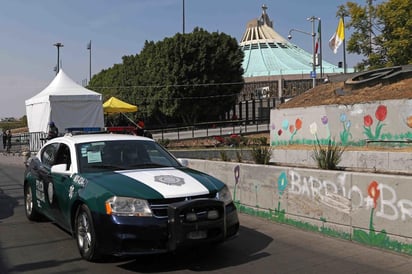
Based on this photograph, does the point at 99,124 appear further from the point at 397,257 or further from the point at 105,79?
the point at 105,79

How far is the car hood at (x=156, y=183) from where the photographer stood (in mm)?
5535

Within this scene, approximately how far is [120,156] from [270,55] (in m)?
116

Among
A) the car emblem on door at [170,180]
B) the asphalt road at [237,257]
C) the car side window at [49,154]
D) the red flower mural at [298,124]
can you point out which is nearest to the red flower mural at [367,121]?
the red flower mural at [298,124]

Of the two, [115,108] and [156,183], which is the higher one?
[115,108]

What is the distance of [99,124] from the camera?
2261 cm

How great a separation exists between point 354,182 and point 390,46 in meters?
27.3

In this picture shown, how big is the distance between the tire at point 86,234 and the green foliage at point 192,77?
44.0m

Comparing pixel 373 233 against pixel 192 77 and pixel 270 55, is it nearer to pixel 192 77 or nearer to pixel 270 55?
pixel 192 77

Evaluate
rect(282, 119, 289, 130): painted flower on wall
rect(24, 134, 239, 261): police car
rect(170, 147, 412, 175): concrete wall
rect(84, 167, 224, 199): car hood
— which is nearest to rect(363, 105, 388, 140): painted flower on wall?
rect(170, 147, 412, 175): concrete wall

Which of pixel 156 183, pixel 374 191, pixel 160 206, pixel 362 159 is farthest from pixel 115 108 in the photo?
pixel 160 206

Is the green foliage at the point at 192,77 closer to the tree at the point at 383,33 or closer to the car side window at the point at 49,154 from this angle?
the tree at the point at 383,33

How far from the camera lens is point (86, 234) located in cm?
595

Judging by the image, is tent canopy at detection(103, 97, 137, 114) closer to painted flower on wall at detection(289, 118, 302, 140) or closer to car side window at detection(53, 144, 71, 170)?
painted flower on wall at detection(289, 118, 302, 140)

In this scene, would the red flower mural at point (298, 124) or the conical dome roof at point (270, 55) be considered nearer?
the red flower mural at point (298, 124)
